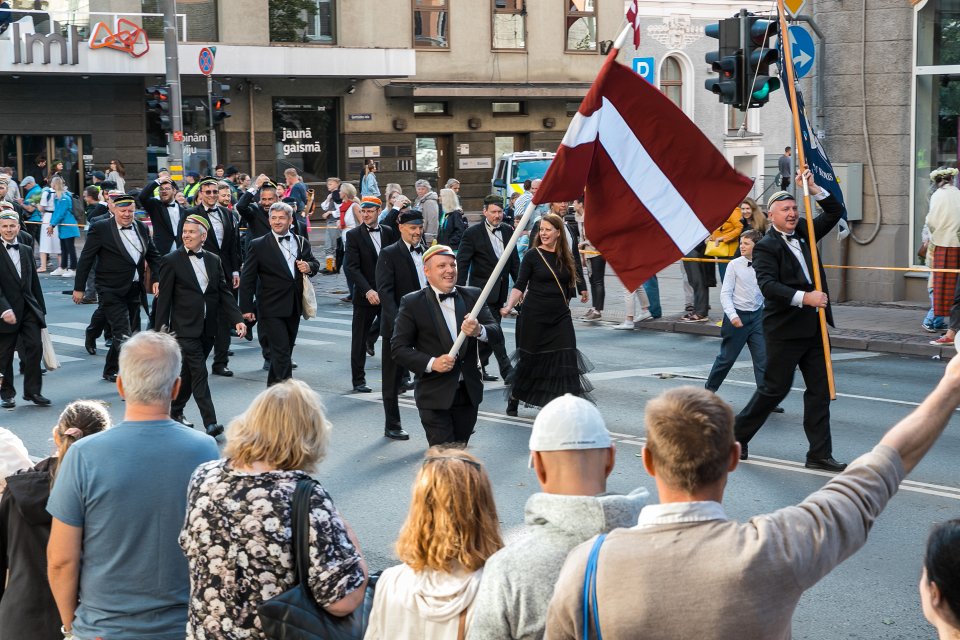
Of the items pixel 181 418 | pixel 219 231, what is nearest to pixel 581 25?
pixel 219 231

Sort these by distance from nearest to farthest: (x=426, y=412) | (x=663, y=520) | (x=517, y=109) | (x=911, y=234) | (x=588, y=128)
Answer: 1. (x=663, y=520)
2. (x=588, y=128)
3. (x=426, y=412)
4. (x=911, y=234)
5. (x=517, y=109)

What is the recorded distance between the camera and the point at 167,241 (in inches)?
767

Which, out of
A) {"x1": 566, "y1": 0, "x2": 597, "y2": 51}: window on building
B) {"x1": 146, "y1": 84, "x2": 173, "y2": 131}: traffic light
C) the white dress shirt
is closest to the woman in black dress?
the white dress shirt

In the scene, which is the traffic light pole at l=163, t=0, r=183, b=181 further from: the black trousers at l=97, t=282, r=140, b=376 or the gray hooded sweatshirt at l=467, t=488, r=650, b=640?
the gray hooded sweatshirt at l=467, t=488, r=650, b=640

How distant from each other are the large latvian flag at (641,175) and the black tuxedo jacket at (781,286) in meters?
2.46

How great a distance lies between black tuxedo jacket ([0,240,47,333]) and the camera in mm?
12500

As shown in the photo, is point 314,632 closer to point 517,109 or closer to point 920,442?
point 920,442

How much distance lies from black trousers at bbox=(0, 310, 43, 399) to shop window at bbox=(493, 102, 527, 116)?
104ft

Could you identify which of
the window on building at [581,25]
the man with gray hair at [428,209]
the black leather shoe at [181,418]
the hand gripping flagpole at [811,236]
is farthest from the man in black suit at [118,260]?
the window on building at [581,25]

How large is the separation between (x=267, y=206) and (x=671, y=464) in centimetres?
1490

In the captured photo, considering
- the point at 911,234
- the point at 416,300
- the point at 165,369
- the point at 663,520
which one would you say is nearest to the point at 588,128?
the point at 416,300

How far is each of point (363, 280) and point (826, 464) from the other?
5446mm

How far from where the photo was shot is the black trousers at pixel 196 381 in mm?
10852

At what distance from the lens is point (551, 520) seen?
132 inches
